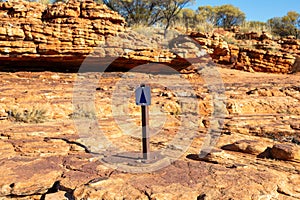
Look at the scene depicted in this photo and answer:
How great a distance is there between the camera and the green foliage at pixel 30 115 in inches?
234

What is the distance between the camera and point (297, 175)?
3.40 m

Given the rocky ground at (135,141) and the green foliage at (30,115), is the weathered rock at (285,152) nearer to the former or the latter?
the rocky ground at (135,141)

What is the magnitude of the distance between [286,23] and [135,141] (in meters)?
27.7

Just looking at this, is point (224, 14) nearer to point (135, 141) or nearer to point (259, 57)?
point (259, 57)

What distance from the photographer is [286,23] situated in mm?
27297

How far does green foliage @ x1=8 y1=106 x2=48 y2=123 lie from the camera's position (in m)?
5.94

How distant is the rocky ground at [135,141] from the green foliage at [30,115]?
28mm

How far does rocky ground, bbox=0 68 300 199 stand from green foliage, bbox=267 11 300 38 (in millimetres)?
18327

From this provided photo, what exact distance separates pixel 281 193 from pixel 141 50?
734cm

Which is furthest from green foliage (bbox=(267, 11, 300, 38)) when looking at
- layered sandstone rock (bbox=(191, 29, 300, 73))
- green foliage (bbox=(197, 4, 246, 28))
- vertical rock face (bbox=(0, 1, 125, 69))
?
vertical rock face (bbox=(0, 1, 125, 69))

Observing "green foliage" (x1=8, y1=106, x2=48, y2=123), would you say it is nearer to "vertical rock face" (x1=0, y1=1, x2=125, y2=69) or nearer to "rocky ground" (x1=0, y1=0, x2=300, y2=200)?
"rocky ground" (x1=0, y1=0, x2=300, y2=200)

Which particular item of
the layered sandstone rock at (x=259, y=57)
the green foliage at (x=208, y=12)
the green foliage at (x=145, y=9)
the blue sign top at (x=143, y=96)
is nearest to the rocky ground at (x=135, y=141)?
the blue sign top at (x=143, y=96)

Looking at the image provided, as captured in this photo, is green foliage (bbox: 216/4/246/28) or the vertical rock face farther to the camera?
green foliage (bbox: 216/4/246/28)

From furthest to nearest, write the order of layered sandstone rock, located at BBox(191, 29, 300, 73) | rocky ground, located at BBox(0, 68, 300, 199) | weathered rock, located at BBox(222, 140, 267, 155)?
layered sandstone rock, located at BBox(191, 29, 300, 73) → weathered rock, located at BBox(222, 140, 267, 155) → rocky ground, located at BBox(0, 68, 300, 199)
